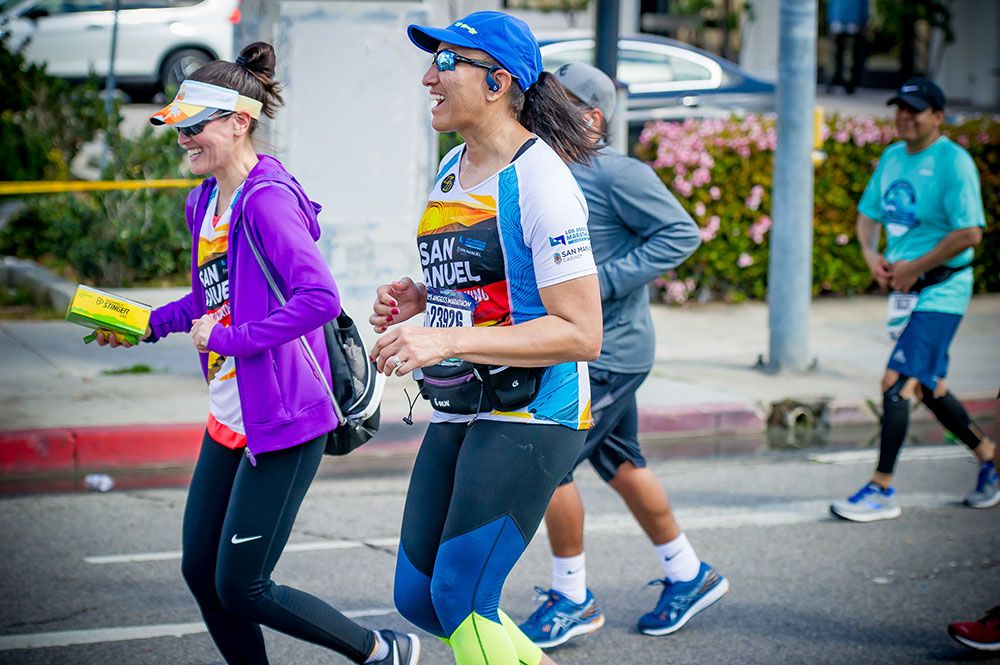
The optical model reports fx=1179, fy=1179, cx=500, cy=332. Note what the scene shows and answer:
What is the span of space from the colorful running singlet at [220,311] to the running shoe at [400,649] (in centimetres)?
80

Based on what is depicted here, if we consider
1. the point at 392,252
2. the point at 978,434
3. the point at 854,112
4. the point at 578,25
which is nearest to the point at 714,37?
the point at 578,25

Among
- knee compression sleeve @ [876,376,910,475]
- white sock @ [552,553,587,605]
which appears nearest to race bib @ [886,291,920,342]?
knee compression sleeve @ [876,376,910,475]

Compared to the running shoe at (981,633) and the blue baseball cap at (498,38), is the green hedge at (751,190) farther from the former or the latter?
the blue baseball cap at (498,38)

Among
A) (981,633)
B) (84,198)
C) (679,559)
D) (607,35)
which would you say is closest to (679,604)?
(679,559)

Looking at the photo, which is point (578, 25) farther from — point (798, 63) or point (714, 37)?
point (798, 63)

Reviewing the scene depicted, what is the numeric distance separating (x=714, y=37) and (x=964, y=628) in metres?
24.0

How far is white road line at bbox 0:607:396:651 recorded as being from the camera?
13.8 feet

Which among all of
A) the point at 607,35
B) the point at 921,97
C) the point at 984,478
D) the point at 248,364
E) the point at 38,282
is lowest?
the point at 984,478

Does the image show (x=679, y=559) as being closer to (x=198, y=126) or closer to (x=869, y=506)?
(x=869, y=506)

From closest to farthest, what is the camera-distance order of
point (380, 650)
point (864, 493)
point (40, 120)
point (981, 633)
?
1. point (380, 650)
2. point (981, 633)
3. point (864, 493)
4. point (40, 120)

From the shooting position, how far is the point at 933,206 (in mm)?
5613

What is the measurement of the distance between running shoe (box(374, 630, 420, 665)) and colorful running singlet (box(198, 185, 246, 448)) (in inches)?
31.4

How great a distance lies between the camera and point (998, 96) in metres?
26.0

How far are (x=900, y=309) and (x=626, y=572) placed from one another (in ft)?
6.30
